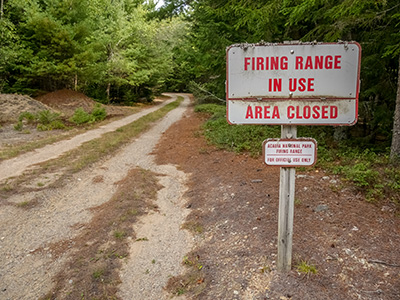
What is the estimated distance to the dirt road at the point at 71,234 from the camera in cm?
358

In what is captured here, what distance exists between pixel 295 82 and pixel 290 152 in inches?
27.1

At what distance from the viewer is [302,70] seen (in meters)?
2.72

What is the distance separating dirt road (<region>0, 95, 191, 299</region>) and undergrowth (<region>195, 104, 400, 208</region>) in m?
2.91

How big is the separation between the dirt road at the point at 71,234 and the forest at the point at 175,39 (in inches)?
157

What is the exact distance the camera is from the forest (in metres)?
6.40

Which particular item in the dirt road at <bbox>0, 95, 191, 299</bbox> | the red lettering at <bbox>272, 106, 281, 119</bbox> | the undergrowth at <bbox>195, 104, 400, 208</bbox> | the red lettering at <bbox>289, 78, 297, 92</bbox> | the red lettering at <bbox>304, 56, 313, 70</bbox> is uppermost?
the red lettering at <bbox>304, 56, 313, 70</bbox>

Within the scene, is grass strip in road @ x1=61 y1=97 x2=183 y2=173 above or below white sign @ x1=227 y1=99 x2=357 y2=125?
below

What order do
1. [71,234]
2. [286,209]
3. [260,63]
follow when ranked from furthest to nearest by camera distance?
1. [71,234]
2. [286,209]
3. [260,63]

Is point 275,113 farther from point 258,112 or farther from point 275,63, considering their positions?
point 275,63

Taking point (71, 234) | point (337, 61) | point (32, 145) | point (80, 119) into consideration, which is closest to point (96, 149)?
point (32, 145)

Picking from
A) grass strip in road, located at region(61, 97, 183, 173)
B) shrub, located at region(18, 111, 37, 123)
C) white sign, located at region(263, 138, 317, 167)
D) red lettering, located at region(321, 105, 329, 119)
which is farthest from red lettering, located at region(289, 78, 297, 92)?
shrub, located at region(18, 111, 37, 123)

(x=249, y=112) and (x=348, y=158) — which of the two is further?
(x=348, y=158)

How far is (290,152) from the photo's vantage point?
9.40 feet

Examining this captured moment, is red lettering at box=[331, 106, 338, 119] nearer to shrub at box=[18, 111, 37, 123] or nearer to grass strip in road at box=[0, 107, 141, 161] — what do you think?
grass strip in road at box=[0, 107, 141, 161]
